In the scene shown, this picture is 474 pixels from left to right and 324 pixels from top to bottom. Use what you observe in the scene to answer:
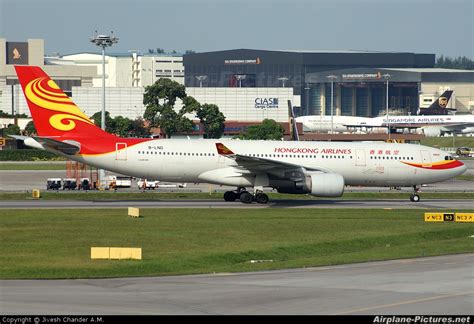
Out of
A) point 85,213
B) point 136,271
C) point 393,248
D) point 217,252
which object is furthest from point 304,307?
point 85,213

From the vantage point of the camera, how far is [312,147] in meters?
59.1

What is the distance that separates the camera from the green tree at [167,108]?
5271 inches

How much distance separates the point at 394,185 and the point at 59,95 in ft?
72.2

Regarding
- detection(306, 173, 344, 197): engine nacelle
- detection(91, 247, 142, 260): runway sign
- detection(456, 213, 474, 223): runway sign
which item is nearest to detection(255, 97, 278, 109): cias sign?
detection(306, 173, 344, 197): engine nacelle

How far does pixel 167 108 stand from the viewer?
13662cm

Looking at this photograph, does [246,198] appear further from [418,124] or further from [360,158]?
[418,124]

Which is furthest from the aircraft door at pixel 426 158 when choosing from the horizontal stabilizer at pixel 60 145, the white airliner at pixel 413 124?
the white airliner at pixel 413 124

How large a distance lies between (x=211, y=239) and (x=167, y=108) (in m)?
97.6

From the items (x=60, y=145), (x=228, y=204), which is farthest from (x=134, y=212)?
(x=228, y=204)

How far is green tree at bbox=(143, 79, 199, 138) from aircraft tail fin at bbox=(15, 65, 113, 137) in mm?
76276

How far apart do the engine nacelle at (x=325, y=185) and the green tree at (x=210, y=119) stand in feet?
263

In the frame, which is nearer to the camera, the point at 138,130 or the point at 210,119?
the point at 210,119

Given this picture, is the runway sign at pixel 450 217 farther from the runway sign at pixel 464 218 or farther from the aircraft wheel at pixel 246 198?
the aircraft wheel at pixel 246 198

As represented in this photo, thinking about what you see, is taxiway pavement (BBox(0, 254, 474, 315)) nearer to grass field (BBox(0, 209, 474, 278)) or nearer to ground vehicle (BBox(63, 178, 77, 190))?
grass field (BBox(0, 209, 474, 278))
